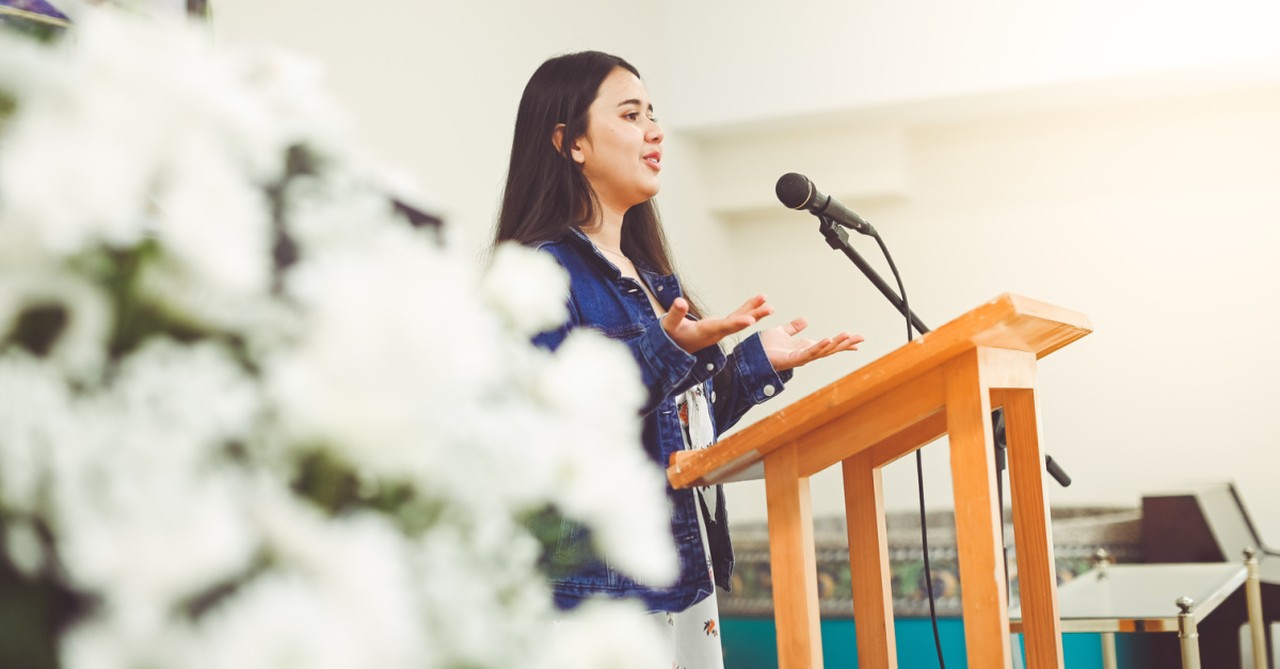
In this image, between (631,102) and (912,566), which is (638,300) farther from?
(912,566)

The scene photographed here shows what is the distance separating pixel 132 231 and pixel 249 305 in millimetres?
41

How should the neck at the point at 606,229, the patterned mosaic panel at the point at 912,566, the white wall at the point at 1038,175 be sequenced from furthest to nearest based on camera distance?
the white wall at the point at 1038,175
the patterned mosaic panel at the point at 912,566
the neck at the point at 606,229

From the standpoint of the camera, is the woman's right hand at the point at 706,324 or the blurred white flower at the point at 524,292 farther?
the woman's right hand at the point at 706,324

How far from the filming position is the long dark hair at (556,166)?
6.13ft

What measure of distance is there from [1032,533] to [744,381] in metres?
0.46

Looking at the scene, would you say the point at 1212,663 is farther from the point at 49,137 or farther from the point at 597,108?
the point at 49,137

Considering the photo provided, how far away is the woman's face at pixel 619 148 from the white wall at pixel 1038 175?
7.30ft

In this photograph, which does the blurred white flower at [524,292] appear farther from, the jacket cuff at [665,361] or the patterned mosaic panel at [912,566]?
the patterned mosaic panel at [912,566]

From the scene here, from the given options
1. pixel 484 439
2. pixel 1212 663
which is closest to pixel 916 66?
pixel 1212 663

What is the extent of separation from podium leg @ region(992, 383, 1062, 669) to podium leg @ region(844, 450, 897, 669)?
0.54 feet

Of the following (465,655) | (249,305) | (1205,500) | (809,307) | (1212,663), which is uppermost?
(809,307)

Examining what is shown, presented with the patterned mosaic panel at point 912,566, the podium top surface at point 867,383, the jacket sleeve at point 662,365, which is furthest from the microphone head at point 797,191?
the patterned mosaic panel at point 912,566

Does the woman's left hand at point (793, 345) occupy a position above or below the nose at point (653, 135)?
below

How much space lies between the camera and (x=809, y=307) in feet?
17.6
